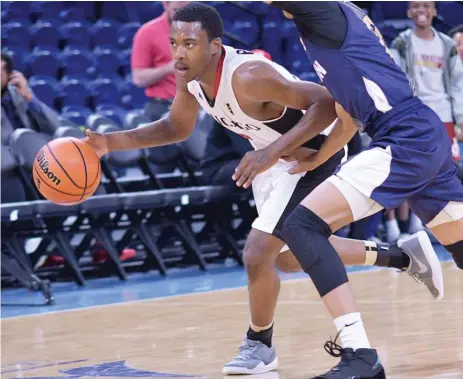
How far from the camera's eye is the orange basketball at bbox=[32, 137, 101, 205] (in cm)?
461

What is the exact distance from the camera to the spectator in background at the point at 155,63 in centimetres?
887

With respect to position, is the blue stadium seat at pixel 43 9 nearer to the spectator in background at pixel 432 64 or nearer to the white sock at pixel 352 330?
the spectator in background at pixel 432 64

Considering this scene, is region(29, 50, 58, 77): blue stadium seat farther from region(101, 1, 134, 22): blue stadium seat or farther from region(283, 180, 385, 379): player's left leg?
region(283, 180, 385, 379): player's left leg

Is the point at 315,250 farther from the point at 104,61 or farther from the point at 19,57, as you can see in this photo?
the point at 104,61

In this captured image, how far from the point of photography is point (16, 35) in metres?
11.8

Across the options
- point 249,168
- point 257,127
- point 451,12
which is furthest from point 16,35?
point 249,168

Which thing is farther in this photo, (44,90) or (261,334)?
(44,90)

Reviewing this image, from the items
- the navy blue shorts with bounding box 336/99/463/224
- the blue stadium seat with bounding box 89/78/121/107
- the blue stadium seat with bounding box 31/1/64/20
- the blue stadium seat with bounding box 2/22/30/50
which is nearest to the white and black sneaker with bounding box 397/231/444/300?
the navy blue shorts with bounding box 336/99/463/224

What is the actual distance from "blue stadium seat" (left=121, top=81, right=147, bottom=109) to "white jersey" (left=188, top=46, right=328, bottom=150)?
6.96m

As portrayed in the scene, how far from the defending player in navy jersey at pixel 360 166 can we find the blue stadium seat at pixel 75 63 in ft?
25.8

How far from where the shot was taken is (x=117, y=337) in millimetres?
5629

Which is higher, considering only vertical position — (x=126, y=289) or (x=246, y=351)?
(x=246, y=351)

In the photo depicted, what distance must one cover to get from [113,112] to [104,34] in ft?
5.94

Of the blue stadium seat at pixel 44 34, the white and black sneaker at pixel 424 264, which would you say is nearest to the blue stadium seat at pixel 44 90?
the blue stadium seat at pixel 44 34
